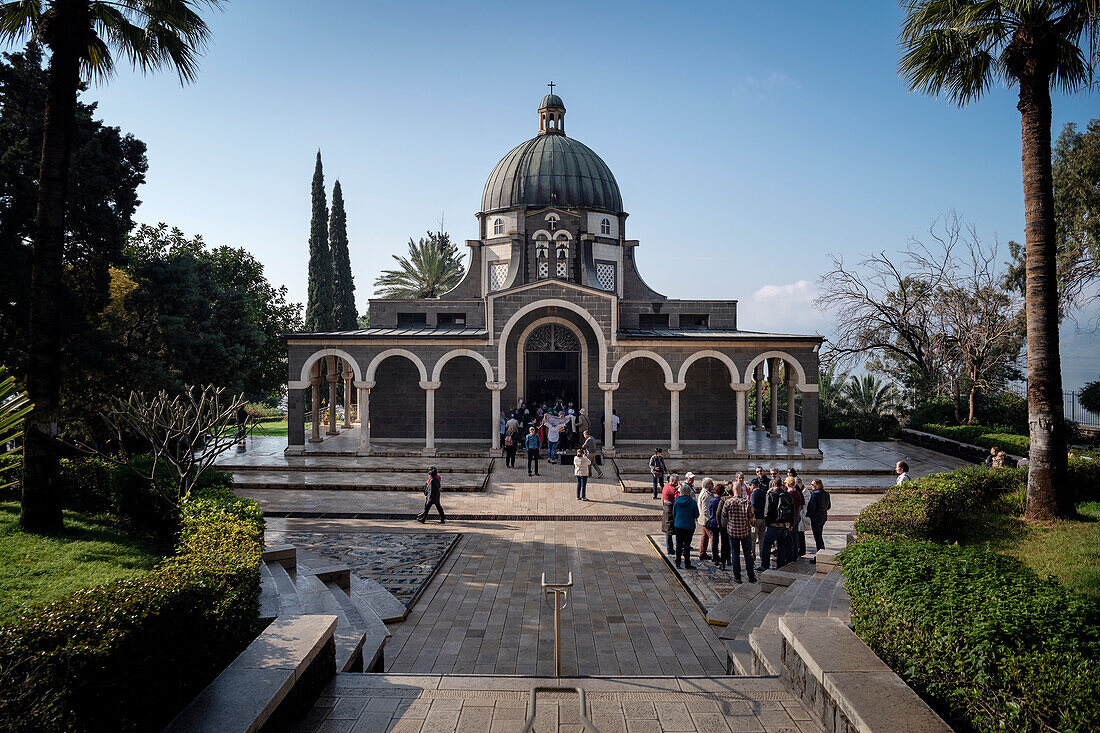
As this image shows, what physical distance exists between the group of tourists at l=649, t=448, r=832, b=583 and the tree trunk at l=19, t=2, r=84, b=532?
1067 cm

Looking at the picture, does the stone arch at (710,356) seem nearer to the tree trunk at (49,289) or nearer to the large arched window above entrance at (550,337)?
the large arched window above entrance at (550,337)

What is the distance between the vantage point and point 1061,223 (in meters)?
24.9

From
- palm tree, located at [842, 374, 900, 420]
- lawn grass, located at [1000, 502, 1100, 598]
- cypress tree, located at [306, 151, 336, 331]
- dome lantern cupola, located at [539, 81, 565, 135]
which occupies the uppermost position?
dome lantern cupola, located at [539, 81, 565, 135]

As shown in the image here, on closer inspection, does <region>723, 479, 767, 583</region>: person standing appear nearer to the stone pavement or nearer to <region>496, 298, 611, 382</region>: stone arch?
the stone pavement

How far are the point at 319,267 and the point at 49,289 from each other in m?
32.5

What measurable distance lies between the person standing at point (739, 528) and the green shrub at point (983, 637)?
399 cm

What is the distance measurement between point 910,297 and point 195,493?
99.9 feet

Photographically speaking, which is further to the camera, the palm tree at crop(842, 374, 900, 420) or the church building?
the palm tree at crop(842, 374, 900, 420)

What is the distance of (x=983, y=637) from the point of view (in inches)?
181

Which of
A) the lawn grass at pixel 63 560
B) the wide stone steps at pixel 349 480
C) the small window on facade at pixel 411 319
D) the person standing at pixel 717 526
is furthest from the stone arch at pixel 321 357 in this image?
the person standing at pixel 717 526

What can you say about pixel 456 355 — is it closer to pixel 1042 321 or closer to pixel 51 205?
pixel 51 205

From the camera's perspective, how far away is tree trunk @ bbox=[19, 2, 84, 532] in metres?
10.7

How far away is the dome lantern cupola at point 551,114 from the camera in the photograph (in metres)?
33.7

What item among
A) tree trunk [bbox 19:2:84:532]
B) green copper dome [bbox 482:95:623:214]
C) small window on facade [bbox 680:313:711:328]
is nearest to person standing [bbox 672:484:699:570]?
tree trunk [bbox 19:2:84:532]
